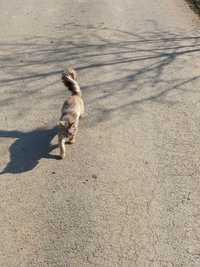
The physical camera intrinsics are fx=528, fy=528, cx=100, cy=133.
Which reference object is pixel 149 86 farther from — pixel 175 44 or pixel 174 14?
pixel 174 14

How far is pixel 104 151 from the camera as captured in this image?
6094mm

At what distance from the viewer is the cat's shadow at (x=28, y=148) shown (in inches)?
229

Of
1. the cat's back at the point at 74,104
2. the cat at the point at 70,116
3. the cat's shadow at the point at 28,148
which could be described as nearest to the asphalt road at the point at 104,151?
the cat's shadow at the point at 28,148

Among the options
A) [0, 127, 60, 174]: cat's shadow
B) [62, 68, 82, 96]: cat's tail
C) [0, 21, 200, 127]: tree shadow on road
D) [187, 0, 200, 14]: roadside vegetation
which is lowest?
[187, 0, 200, 14]: roadside vegetation

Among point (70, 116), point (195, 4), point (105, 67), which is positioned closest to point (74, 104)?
point (70, 116)

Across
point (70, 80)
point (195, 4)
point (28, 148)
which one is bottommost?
point (195, 4)

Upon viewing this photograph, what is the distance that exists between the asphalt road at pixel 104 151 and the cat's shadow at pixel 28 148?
0.04ft

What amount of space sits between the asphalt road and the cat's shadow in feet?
0.04

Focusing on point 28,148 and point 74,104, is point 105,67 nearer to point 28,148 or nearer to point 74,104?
point 74,104

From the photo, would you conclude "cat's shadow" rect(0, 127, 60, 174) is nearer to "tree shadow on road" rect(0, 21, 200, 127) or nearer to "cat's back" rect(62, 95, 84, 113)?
"cat's back" rect(62, 95, 84, 113)

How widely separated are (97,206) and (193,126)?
80.7 inches

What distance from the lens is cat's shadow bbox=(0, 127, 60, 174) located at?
229 inches

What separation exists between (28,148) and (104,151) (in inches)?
34.7

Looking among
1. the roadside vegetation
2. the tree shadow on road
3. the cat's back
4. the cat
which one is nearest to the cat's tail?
the cat
